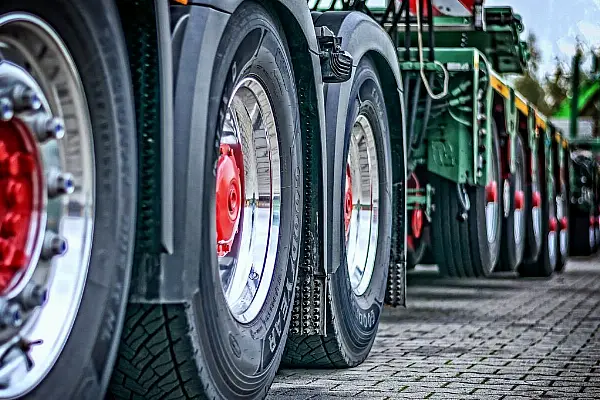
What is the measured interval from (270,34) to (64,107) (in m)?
1.09

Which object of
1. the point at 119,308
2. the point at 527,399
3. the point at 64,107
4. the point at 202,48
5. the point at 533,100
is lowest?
the point at 527,399

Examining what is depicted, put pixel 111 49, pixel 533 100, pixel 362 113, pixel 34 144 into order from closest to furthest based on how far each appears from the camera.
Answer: pixel 34 144 < pixel 111 49 < pixel 362 113 < pixel 533 100

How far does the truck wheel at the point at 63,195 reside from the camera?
7.61ft

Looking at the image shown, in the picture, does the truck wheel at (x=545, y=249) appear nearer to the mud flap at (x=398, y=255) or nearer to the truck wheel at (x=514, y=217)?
the truck wheel at (x=514, y=217)

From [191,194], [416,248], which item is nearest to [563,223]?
[416,248]

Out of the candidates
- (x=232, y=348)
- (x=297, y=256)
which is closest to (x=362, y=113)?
(x=297, y=256)

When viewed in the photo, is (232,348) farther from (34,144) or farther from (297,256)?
(34,144)

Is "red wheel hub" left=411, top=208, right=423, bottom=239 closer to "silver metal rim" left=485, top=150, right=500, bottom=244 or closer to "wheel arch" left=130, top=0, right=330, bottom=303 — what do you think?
"silver metal rim" left=485, top=150, right=500, bottom=244

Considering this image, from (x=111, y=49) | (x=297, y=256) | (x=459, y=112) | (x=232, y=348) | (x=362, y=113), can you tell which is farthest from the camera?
(x=459, y=112)

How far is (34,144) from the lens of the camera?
2389 millimetres

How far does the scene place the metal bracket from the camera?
160 inches

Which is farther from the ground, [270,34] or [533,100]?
[533,100]

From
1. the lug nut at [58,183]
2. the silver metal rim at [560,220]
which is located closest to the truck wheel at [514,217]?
the silver metal rim at [560,220]

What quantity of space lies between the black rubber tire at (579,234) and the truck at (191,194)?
10.9 meters
